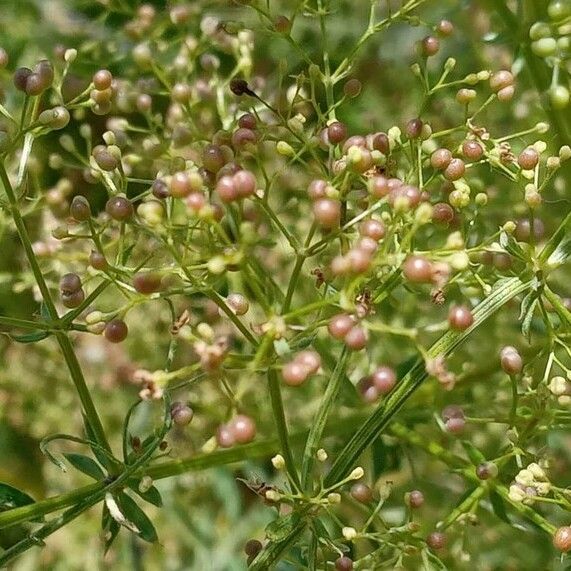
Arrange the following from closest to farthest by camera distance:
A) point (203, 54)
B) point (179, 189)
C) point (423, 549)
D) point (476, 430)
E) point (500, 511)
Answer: point (179, 189) < point (423, 549) < point (500, 511) < point (203, 54) < point (476, 430)

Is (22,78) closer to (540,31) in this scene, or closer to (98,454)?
(98,454)

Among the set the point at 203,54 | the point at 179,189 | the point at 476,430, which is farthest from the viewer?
the point at 476,430

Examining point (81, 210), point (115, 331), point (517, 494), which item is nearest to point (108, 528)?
point (115, 331)

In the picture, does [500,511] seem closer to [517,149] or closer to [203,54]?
[517,149]

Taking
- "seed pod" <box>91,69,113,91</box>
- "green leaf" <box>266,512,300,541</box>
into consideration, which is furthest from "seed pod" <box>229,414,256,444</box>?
"seed pod" <box>91,69,113,91</box>

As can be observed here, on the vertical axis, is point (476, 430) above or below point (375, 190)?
below

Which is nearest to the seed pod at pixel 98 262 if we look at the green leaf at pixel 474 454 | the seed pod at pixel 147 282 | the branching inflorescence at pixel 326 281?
the branching inflorescence at pixel 326 281

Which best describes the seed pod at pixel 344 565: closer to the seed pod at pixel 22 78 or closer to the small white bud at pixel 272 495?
the small white bud at pixel 272 495

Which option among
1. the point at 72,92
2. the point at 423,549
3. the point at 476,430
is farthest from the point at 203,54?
the point at 423,549
